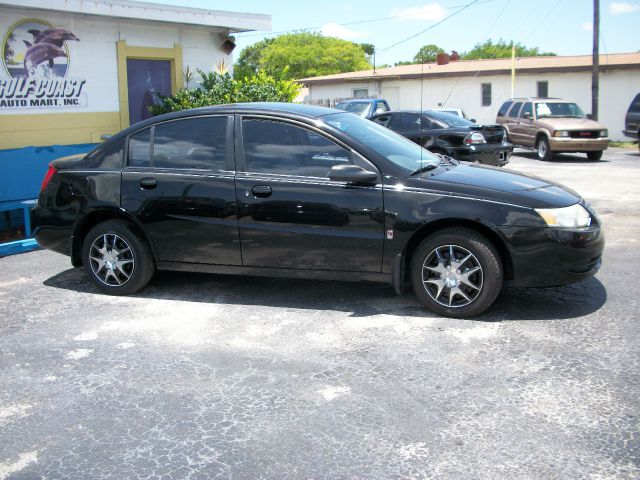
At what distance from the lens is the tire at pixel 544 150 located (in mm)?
19688

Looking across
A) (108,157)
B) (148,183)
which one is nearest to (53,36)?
(108,157)

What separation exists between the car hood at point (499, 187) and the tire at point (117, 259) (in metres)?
2.50

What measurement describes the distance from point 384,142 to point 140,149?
2153 mm

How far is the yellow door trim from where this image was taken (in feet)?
38.0

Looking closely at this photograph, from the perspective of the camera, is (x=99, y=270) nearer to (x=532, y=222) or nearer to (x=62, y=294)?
(x=62, y=294)

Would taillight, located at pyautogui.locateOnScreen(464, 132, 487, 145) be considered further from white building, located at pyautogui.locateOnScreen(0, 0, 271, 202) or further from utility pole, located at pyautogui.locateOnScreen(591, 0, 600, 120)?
utility pole, located at pyautogui.locateOnScreen(591, 0, 600, 120)

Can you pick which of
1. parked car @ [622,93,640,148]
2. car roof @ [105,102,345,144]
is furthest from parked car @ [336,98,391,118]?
car roof @ [105,102,345,144]

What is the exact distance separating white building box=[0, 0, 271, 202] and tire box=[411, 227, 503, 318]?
580cm

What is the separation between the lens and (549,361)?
4.62 meters

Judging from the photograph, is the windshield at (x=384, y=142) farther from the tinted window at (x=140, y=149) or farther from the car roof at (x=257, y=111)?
the tinted window at (x=140, y=149)

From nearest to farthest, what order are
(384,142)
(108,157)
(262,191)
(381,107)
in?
(262,191)
(384,142)
(108,157)
(381,107)

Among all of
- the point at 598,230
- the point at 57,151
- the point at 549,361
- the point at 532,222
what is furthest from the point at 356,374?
the point at 57,151

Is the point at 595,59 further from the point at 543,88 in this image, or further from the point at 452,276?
the point at 452,276

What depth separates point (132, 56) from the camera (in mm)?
11758
